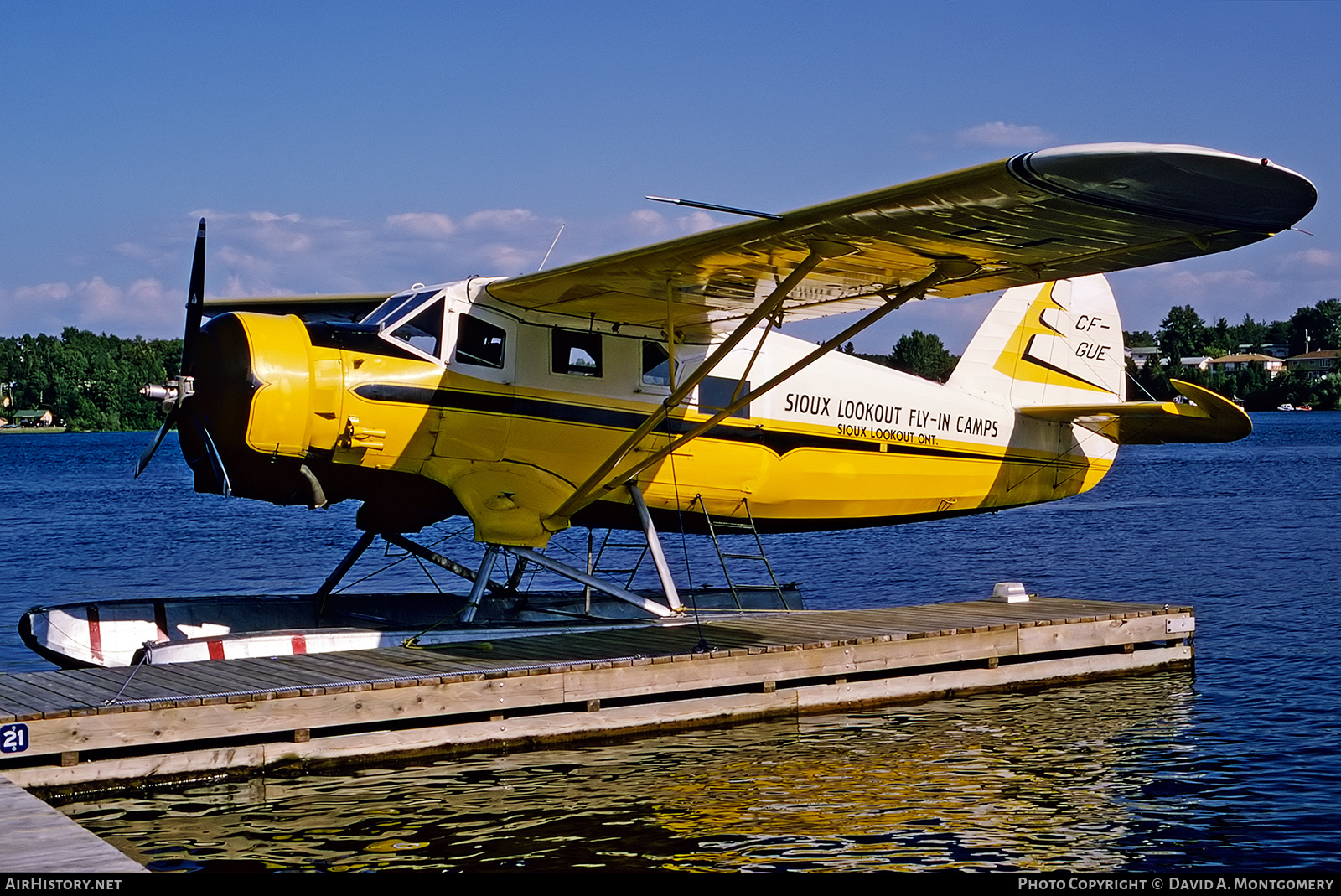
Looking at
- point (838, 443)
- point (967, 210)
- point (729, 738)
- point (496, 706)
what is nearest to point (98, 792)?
point (496, 706)

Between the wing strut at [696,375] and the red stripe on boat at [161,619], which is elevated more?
the wing strut at [696,375]

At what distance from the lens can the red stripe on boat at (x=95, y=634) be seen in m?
10.3

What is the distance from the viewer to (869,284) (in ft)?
34.0

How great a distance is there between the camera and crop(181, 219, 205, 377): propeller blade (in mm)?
9539


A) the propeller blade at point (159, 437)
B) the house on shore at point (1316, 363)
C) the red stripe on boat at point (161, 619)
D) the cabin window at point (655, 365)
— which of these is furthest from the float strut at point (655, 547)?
the house on shore at point (1316, 363)

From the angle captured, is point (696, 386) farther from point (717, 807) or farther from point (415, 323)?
point (717, 807)

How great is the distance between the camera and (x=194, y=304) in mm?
9602

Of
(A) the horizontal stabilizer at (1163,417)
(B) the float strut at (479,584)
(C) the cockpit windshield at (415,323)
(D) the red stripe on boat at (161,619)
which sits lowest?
(D) the red stripe on boat at (161,619)

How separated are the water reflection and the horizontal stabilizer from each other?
9.87 ft

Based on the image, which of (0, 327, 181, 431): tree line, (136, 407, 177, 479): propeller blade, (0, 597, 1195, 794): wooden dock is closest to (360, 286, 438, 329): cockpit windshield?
(136, 407, 177, 479): propeller blade

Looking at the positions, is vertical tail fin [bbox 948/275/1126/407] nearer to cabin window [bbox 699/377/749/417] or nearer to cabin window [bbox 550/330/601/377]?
cabin window [bbox 699/377/749/417]

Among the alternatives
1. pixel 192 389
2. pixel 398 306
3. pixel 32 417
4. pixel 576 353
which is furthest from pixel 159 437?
pixel 32 417

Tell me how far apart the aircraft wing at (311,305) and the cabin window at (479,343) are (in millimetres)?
1646

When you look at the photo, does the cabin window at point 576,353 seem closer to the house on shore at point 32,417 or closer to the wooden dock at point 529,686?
the wooden dock at point 529,686
